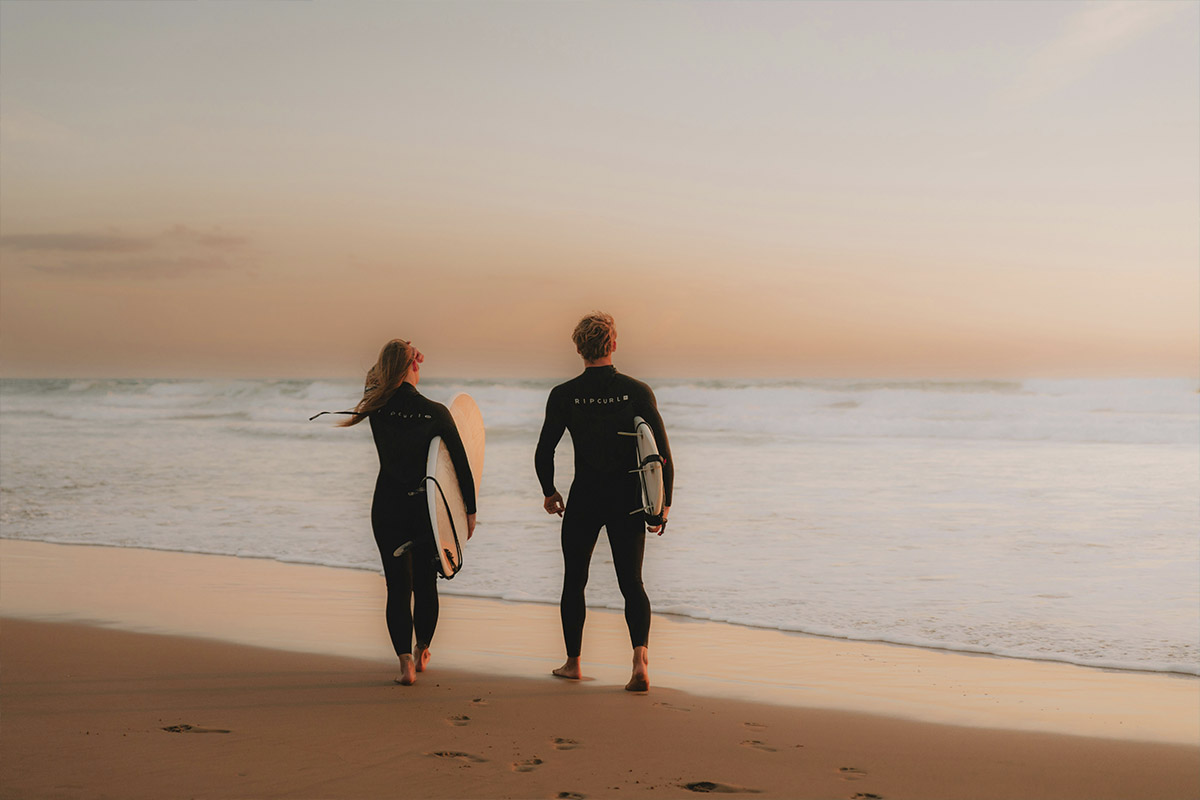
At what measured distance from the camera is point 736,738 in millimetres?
3893

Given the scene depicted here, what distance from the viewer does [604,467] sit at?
4594mm

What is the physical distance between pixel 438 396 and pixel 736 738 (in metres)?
41.6

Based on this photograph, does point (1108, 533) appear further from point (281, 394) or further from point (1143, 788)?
point (281, 394)

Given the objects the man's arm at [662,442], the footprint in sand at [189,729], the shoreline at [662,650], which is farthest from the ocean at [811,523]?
the footprint in sand at [189,729]

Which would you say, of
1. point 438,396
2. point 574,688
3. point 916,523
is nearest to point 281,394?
point 438,396

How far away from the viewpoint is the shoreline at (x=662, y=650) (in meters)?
4.48

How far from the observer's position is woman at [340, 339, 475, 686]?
4.62 m

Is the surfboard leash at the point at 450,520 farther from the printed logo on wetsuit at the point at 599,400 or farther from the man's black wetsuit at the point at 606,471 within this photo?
the printed logo on wetsuit at the point at 599,400

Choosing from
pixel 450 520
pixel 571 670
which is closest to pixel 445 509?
pixel 450 520

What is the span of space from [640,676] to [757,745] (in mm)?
843

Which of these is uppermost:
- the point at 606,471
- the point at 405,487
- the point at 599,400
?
the point at 599,400

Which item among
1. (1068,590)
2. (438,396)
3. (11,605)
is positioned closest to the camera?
(11,605)

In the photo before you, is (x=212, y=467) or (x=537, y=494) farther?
(x=212, y=467)

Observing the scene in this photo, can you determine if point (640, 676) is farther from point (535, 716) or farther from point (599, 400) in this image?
point (599, 400)
